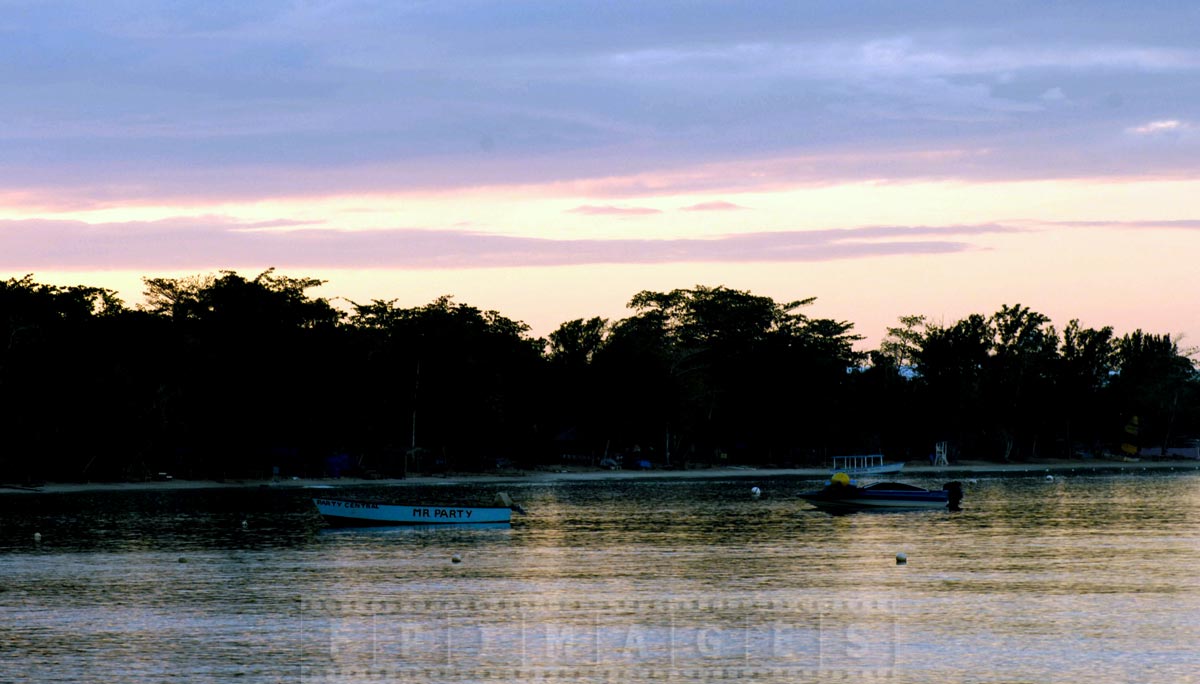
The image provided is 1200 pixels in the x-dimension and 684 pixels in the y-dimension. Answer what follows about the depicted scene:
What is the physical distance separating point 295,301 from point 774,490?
172 feet

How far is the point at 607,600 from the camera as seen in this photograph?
170 feet

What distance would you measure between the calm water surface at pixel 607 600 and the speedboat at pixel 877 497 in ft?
34.1

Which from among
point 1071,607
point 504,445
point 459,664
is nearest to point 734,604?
point 1071,607

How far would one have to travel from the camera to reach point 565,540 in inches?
3194

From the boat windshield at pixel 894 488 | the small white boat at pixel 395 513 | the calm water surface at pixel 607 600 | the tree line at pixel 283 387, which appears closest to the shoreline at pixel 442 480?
the tree line at pixel 283 387

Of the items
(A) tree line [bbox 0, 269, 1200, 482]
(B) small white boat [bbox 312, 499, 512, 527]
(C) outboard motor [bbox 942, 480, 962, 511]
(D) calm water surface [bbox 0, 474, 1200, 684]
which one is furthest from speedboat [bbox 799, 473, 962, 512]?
(A) tree line [bbox 0, 269, 1200, 482]

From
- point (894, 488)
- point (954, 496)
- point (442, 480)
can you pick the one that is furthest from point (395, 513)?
point (442, 480)

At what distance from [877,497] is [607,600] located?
63059 mm

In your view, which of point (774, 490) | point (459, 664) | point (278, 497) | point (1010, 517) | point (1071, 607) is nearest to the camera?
point (459, 664)

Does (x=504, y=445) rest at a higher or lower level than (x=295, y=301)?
lower

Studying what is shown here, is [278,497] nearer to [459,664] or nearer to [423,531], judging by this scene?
[423,531]

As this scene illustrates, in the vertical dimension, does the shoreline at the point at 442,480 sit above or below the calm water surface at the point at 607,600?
above

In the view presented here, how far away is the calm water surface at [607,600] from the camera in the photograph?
124 ft

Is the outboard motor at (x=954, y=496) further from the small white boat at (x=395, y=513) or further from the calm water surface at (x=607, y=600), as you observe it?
the small white boat at (x=395, y=513)
